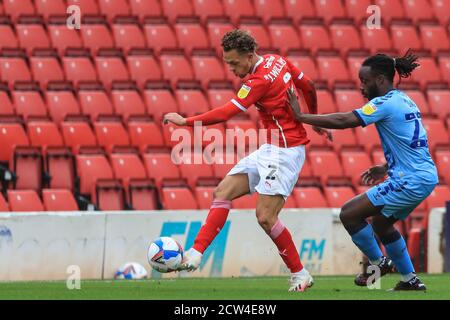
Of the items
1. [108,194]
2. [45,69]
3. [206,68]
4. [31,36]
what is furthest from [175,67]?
[108,194]

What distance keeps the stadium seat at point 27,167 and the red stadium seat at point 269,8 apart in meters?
5.63

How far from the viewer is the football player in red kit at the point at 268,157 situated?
332 inches

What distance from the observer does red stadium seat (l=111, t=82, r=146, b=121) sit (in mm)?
15500

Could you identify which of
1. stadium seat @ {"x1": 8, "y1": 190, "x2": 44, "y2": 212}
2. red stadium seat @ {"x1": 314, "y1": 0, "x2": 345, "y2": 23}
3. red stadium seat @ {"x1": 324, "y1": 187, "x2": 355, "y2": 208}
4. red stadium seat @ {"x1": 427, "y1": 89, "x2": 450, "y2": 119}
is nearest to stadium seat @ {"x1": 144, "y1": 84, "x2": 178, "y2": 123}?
red stadium seat @ {"x1": 324, "y1": 187, "x2": 355, "y2": 208}

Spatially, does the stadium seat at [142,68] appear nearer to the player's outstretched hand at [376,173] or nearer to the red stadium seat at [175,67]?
the red stadium seat at [175,67]

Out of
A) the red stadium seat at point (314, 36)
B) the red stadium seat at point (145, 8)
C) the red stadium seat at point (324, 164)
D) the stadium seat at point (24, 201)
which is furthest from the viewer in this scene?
the red stadium seat at point (314, 36)

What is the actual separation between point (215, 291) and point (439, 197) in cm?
694

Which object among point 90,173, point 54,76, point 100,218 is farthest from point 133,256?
point 54,76

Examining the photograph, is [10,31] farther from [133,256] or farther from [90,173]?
[133,256]

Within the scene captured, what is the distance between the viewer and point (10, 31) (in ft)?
53.7

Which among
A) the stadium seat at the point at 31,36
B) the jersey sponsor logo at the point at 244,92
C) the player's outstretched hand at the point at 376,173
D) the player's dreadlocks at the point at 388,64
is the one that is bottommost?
the player's outstretched hand at the point at 376,173

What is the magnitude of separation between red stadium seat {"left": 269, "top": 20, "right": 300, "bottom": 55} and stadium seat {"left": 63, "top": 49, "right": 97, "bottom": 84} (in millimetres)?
3112

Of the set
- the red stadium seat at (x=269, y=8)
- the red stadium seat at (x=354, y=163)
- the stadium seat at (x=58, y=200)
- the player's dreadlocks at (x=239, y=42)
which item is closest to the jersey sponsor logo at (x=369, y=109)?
the player's dreadlocks at (x=239, y=42)

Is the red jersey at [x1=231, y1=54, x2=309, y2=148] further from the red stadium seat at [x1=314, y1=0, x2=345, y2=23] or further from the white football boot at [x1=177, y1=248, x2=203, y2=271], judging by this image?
the red stadium seat at [x1=314, y1=0, x2=345, y2=23]
